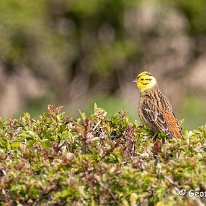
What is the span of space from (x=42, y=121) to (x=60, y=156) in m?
0.88

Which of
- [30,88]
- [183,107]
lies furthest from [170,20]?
[30,88]

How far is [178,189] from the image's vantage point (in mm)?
4785

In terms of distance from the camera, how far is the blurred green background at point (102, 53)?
1908 cm

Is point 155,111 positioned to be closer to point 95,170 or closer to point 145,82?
point 145,82

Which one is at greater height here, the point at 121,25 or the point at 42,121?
the point at 121,25

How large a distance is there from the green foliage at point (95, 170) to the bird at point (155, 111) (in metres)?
1.19

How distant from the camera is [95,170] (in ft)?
15.9

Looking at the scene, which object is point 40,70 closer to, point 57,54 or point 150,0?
point 57,54

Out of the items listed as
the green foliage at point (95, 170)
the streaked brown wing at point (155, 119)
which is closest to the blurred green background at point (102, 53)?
the streaked brown wing at point (155, 119)

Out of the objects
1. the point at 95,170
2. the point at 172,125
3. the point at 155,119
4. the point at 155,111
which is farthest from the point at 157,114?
the point at 95,170

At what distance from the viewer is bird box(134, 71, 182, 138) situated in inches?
273

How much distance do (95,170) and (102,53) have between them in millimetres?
14450

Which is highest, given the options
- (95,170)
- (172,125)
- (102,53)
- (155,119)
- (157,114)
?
(102,53)

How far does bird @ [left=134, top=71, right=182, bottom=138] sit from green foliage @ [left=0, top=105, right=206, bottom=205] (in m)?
1.19
